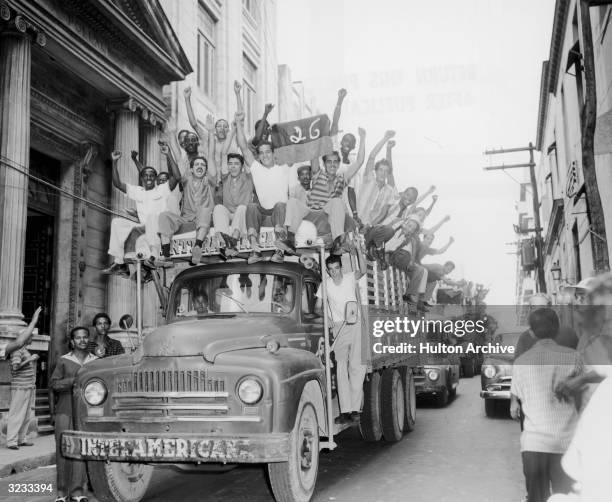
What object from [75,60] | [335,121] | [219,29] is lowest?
[335,121]

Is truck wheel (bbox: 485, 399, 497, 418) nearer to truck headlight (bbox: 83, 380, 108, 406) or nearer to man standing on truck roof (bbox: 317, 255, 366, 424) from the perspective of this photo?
man standing on truck roof (bbox: 317, 255, 366, 424)

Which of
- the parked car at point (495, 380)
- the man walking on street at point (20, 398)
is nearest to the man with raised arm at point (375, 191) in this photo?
the parked car at point (495, 380)

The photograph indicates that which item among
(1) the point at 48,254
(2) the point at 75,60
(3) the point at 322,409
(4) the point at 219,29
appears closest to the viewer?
(3) the point at 322,409

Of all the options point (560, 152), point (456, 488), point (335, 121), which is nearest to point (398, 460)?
point (456, 488)

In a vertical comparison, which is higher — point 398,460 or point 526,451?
point 526,451

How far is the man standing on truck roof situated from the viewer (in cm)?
702

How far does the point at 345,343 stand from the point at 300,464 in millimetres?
1815

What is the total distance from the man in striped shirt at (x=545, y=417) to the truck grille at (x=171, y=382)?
237 centimetres

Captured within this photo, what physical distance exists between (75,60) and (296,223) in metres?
8.37

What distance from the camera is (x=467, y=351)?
15.2 m

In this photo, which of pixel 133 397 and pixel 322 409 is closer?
pixel 133 397

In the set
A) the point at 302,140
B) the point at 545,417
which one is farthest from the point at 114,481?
the point at 302,140

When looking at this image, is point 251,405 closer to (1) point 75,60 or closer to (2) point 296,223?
(2) point 296,223

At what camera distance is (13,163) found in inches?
431
